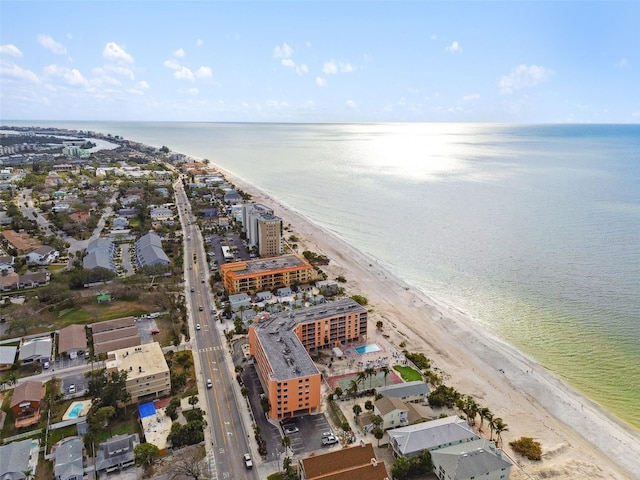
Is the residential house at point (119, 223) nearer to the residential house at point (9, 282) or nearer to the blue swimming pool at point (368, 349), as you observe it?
the residential house at point (9, 282)

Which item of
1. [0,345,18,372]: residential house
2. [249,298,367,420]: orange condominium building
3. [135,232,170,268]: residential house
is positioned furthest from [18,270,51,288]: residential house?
[249,298,367,420]: orange condominium building

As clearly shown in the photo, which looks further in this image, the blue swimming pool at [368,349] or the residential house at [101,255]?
the residential house at [101,255]

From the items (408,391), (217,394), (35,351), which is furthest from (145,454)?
(408,391)

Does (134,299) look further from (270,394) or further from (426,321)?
(426,321)

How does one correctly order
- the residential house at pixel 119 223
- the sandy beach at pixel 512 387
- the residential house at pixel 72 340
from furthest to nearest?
the residential house at pixel 119 223, the residential house at pixel 72 340, the sandy beach at pixel 512 387

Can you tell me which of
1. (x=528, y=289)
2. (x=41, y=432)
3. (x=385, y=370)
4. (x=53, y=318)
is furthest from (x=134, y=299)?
(x=528, y=289)

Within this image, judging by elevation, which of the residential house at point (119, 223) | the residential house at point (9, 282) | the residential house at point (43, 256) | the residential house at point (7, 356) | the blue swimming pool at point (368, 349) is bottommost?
the blue swimming pool at point (368, 349)

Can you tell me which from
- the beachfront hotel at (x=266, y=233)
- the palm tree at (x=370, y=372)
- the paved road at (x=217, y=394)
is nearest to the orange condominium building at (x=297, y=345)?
the paved road at (x=217, y=394)
